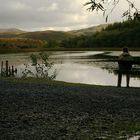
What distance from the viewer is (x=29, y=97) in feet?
63.1

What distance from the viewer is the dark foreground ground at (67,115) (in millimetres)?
12289

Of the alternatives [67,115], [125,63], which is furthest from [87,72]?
[67,115]

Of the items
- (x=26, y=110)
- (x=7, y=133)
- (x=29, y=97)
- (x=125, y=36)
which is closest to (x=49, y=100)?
(x=29, y=97)

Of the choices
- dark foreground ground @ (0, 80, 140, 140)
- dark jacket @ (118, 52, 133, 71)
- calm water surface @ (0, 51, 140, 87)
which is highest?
dark jacket @ (118, 52, 133, 71)

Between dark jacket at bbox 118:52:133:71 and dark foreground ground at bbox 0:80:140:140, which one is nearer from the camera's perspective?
dark foreground ground at bbox 0:80:140:140

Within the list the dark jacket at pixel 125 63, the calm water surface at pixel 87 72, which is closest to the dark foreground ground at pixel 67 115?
the dark jacket at pixel 125 63

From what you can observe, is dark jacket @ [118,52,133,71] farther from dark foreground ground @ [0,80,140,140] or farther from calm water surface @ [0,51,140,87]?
calm water surface @ [0,51,140,87]

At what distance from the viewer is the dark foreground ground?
1229 cm

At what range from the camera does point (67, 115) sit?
598 inches

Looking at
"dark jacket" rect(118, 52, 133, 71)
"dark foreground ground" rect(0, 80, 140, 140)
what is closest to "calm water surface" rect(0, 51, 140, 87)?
"dark jacket" rect(118, 52, 133, 71)

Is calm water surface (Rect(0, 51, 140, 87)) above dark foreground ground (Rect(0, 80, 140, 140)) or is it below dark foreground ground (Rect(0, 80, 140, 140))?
below

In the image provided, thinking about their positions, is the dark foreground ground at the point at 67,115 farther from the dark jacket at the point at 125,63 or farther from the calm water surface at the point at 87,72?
the calm water surface at the point at 87,72

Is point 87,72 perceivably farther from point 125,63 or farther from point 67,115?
point 67,115

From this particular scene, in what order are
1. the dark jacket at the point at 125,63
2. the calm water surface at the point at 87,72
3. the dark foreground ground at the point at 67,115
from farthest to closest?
the calm water surface at the point at 87,72 → the dark jacket at the point at 125,63 → the dark foreground ground at the point at 67,115
